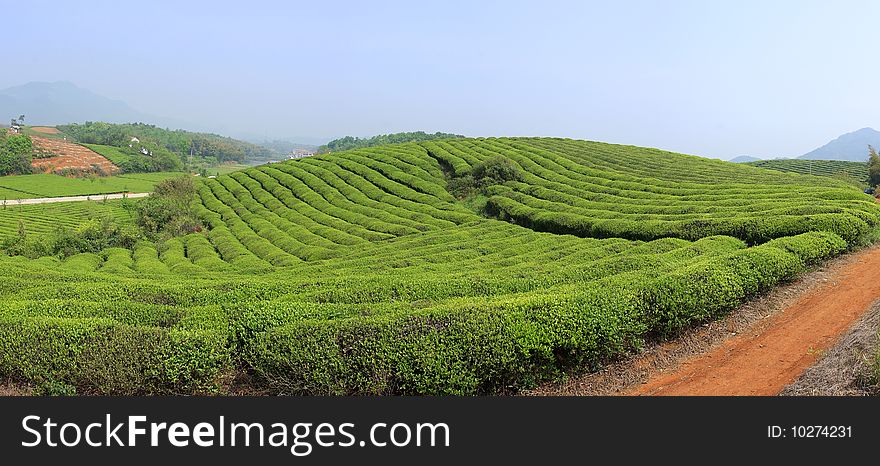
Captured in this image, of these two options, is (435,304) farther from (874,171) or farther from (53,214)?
(53,214)

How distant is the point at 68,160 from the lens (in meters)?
128

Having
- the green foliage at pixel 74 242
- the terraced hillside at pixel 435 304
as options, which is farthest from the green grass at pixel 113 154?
the terraced hillside at pixel 435 304

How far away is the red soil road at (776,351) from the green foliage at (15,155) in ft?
462

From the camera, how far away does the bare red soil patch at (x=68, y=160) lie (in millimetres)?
121375

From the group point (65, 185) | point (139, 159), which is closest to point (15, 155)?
point (65, 185)

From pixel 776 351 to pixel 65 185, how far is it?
123814mm

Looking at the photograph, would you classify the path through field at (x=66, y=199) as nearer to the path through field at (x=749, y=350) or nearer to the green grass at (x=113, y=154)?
the green grass at (x=113, y=154)

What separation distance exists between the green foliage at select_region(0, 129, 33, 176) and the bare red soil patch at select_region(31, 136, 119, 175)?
9.90 feet

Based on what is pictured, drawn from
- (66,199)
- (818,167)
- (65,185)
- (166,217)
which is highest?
(818,167)

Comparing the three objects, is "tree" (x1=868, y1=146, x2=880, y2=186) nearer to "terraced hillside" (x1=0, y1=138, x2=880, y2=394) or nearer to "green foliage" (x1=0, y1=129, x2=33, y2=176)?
"terraced hillside" (x1=0, y1=138, x2=880, y2=394)

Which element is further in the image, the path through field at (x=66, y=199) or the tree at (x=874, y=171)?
the path through field at (x=66, y=199)

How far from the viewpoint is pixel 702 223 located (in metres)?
24.0

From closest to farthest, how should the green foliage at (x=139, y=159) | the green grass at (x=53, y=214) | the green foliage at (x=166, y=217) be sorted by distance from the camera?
the green foliage at (x=166, y=217) < the green grass at (x=53, y=214) < the green foliage at (x=139, y=159)

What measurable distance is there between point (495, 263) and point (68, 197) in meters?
100
